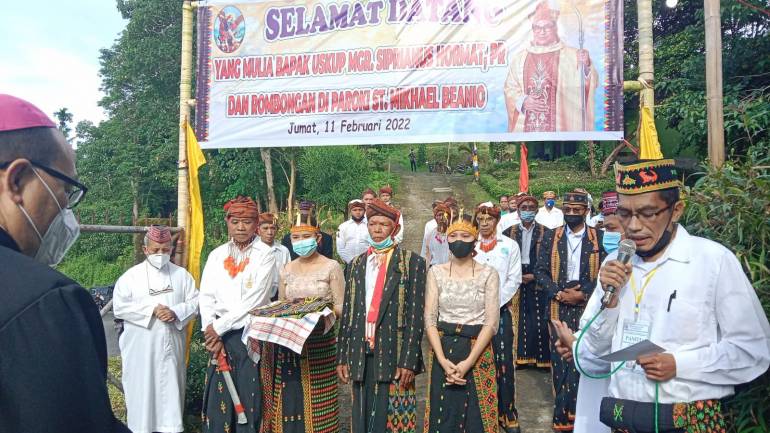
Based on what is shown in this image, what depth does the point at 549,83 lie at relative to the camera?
5348 millimetres

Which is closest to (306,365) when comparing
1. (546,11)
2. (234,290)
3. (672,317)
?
(234,290)

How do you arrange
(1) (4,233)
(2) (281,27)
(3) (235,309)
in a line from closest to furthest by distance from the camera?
(1) (4,233) < (3) (235,309) < (2) (281,27)

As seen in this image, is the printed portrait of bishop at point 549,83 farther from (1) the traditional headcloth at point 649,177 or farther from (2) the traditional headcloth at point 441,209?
(1) the traditional headcloth at point 649,177

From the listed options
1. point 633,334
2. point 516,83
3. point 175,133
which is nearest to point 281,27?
point 516,83

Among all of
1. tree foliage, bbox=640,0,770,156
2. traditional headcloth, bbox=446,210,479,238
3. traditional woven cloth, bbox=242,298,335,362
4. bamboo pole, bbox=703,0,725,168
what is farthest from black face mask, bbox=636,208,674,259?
tree foliage, bbox=640,0,770,156

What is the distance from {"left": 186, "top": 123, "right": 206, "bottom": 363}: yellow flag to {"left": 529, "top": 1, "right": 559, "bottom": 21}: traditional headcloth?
367 centimetres

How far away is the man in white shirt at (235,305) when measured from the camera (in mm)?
4688

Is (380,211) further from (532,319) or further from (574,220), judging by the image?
(532,319)

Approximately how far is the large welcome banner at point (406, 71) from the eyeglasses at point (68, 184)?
13.6 feet

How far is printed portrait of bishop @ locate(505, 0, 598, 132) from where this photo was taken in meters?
5.29

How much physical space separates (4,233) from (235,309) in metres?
3.60

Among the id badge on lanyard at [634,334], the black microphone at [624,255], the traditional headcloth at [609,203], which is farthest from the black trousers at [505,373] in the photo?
the black microphone at [624,255]

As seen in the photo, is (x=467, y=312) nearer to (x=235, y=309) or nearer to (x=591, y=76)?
(x=235, y=309)

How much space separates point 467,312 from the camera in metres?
4.34
